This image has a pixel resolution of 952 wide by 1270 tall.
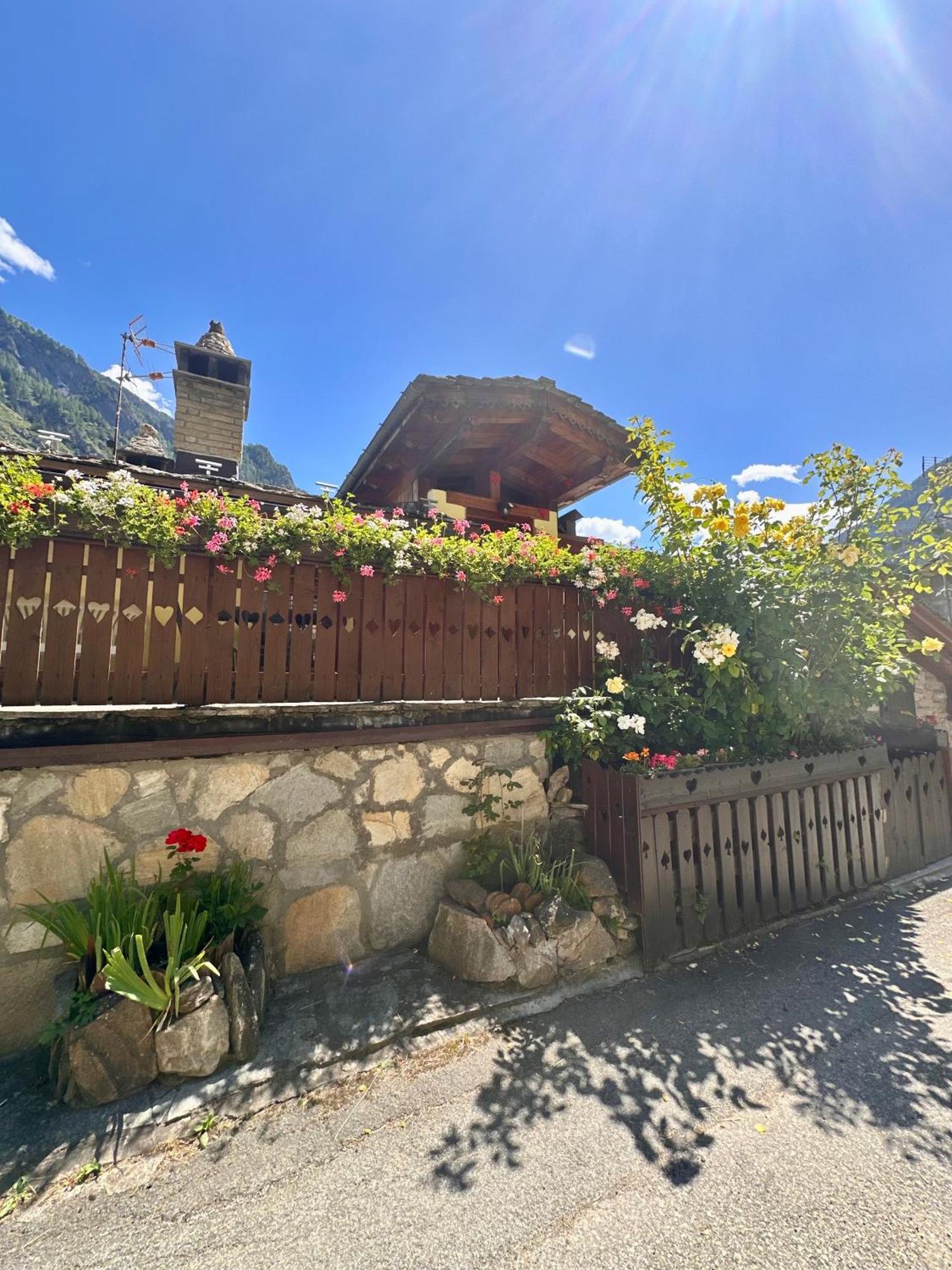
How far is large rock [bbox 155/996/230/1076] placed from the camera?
7.18 feet

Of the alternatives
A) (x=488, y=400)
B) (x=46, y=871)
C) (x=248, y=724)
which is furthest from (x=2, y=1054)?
(x=488, y=400)

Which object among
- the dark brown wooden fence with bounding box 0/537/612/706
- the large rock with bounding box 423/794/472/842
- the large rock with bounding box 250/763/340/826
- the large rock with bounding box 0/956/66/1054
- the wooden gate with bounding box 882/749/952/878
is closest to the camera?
the large rock with bounding box 0/956/66/1054

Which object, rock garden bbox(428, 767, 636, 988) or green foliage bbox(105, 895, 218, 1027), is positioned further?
rock garden bbox(428, 767, 636, 988)

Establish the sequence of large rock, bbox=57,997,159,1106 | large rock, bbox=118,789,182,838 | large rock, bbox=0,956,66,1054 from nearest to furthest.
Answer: large rock, bbox=57,997,159,1106 → large rock, bbox=0,956,66,1054 → large rock, bbox=118,789,182,838

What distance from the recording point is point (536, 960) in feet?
9.58

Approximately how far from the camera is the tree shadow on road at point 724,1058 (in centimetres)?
199

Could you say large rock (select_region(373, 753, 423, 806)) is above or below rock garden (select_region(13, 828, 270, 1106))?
above

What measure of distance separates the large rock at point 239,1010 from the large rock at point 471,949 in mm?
1078

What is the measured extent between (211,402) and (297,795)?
9688 mm

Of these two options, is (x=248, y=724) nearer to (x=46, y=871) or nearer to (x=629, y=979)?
(x=46, y=871)

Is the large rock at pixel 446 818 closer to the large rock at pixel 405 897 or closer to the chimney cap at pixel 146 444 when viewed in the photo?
the large rock at pixel 405 897

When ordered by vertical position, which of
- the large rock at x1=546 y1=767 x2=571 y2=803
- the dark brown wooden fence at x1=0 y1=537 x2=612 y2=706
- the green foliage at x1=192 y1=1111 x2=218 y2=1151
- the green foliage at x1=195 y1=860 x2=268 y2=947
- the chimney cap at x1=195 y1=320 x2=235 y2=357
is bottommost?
the green foliage at x1=192 y1=1111 x2=218 y2=1151

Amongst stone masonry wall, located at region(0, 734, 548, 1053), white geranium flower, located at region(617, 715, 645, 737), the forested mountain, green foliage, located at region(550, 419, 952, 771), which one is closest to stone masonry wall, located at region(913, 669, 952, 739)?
green foliage, located at region(550, 419, 952, 771)

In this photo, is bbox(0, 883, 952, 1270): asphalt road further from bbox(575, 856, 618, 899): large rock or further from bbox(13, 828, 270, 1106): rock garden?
bbox(575, 856, 618, 899): large rock
